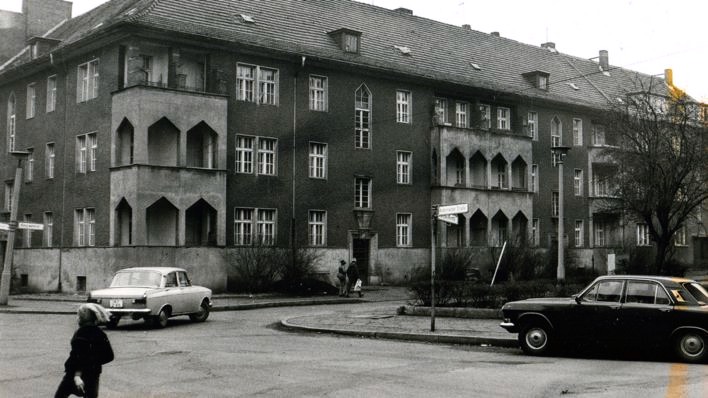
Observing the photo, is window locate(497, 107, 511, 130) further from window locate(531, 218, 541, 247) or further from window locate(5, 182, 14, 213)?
window locate(5, 182, 14, 213)

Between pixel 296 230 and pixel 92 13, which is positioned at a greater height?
pixel 92 13

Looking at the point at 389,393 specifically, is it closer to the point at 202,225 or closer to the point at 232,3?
the point at 202,225

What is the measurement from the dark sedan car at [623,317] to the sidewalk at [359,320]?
1269 millimetres

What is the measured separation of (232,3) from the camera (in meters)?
38.6

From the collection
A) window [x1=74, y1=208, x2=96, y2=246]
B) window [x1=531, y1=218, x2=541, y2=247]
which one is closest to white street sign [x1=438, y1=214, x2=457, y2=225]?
window [x1=74, y1=208, x2=96, y2=246]

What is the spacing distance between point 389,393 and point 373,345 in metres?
6.15

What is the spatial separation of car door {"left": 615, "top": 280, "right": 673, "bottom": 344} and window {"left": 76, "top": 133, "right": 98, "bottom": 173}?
27167mm

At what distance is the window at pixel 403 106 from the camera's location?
42.7 metres

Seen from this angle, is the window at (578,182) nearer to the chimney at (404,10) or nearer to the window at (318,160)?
the chimney at (404,10)

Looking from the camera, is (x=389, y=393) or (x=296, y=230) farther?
(x=296, y=230)

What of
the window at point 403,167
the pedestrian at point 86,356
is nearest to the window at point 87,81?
the window at point 403,167

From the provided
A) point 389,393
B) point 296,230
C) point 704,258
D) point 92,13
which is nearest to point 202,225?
point 296,230

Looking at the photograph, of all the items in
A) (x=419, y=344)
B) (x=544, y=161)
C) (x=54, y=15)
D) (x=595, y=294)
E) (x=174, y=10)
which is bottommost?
(x=419, y=344)

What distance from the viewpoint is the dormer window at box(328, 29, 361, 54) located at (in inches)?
1603
